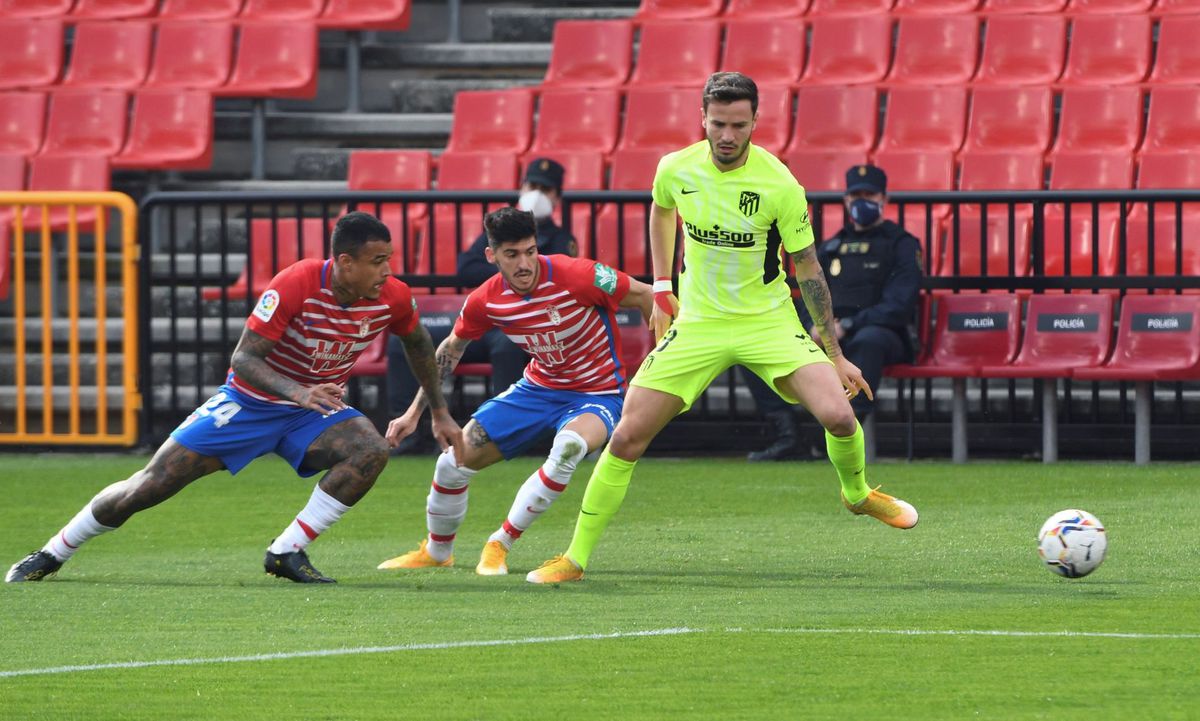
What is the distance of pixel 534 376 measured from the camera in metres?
9.21

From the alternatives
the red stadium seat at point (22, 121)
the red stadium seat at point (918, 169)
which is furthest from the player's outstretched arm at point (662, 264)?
the red stadium seat at point (22, 121)

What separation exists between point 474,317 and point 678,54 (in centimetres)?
812

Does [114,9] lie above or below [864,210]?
above

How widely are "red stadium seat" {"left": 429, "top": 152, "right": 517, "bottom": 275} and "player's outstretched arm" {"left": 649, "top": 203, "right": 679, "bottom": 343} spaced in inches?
215

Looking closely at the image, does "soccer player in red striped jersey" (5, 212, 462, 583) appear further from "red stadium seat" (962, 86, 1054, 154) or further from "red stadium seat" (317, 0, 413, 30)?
"red stadium seat" (317, 0, 413, 30)

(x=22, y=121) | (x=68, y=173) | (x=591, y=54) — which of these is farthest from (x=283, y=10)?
(x=591, y=54)

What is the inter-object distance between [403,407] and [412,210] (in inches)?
98.9

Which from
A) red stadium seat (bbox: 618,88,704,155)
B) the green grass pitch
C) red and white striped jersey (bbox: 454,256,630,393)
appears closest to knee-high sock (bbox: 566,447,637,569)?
the green grass pitch

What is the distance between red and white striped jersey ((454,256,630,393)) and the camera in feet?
29.7

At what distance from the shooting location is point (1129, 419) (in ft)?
44.7

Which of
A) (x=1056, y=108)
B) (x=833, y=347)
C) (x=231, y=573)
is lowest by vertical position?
(x=231, y=573)

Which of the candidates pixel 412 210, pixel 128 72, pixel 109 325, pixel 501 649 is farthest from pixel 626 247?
pixel 501 649

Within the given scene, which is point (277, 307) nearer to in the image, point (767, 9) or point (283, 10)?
point (767, 9)

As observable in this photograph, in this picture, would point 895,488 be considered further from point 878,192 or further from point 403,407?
point 403,407
